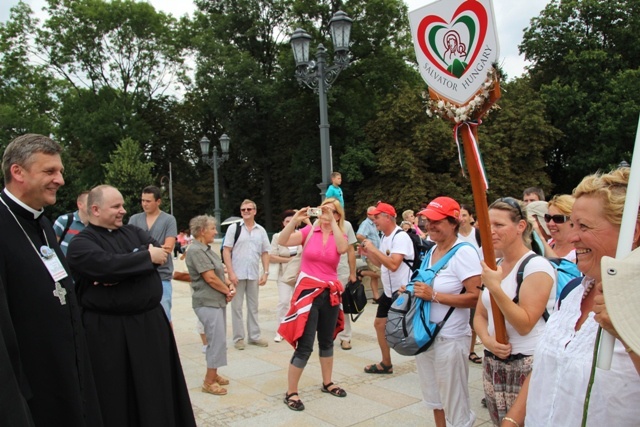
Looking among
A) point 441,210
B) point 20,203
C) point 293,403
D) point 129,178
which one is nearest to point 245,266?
point 293,403

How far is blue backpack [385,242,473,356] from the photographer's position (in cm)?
348

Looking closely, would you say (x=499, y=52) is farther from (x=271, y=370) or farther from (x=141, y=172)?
(x=141, y=172)

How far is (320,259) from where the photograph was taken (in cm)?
495

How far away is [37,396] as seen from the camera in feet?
8.54

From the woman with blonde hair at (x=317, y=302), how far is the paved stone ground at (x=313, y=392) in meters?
0.20

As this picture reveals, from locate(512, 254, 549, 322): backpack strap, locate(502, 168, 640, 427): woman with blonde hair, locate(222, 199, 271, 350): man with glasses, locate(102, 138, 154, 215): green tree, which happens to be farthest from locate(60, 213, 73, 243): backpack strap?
locate(102, 138, 154, 215): green tree

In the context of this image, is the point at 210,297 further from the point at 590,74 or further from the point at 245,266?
the point at 590,74

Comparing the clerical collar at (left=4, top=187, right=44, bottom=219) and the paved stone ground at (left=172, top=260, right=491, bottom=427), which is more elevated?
the clerical collar at (left=4, top=187, right=44, bottom=219)

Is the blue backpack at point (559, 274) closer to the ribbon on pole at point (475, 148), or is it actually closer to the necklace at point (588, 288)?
the ribbon on pole at point (475, 148)

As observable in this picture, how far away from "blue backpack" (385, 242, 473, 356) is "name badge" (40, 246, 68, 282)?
85.8 inches

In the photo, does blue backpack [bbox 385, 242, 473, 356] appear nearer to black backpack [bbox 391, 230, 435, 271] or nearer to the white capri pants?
black backpack [bbox 391, 230, 435, 271]

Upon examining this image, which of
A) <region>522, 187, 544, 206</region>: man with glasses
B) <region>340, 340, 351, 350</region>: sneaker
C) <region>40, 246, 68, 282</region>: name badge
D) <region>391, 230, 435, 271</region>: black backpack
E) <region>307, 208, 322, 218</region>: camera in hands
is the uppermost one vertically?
<region>522, 187, 544, 206</region>: man with glasses

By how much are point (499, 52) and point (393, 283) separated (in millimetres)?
3321

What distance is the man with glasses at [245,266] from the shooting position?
23.2 feet
